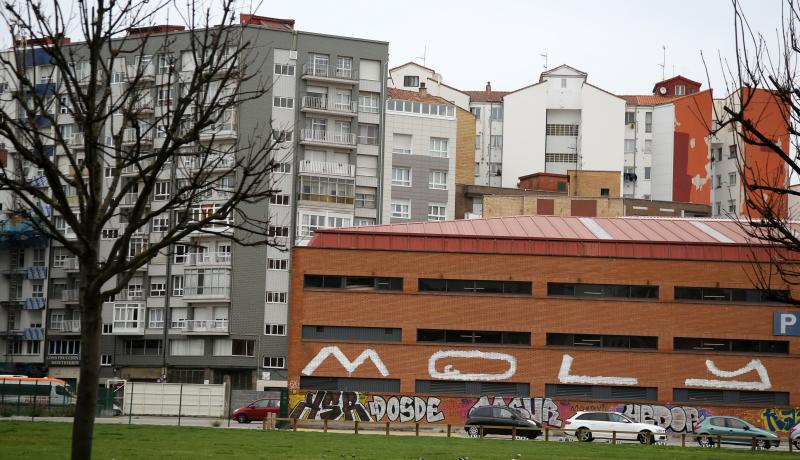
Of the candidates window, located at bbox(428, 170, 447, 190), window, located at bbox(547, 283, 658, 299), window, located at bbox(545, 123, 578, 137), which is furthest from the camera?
window, located at bbox(545, 123, 578, 137)

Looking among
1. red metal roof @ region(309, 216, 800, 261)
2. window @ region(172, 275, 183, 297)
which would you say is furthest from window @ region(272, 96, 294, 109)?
red metal roof @ region(309, 216, 800, 261)

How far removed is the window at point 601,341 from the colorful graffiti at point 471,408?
3.63 metres

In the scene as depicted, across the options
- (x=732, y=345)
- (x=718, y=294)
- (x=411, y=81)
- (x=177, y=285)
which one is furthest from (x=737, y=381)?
(x=411, y=81)

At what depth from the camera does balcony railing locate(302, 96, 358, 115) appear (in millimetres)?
93056

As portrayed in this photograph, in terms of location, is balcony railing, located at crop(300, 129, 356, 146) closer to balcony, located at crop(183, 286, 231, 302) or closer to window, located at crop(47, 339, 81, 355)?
balcony, located at crop(183, 286, 231, 302)

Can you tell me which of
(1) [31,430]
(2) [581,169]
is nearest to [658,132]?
(2) [581,169]

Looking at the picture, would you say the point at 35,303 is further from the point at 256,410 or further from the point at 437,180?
the point at 256,410

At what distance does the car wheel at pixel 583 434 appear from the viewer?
4900cm

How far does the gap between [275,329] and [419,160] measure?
845 inches

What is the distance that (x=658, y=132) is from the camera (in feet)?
395

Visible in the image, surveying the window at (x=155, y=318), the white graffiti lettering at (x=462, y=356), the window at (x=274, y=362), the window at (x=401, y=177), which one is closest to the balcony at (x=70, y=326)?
the window at (x=155, y=318)

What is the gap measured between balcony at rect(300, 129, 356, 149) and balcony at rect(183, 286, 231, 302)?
14.1 metres

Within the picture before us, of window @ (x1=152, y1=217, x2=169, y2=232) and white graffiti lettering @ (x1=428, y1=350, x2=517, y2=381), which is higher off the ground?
window @ (x1=152, y1=217, x2=169, y2=232)

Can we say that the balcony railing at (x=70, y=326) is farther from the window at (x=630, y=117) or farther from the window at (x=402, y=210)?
the window at (x=630, y=117)
